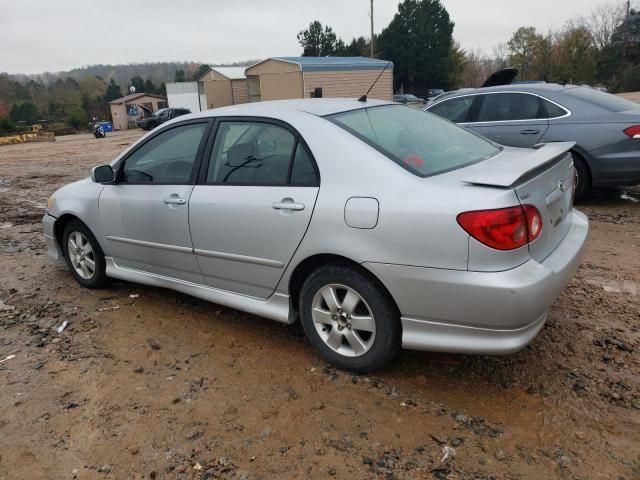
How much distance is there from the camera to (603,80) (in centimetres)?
5081

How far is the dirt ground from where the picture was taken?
2404 mm

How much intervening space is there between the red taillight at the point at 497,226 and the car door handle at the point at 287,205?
0.95m

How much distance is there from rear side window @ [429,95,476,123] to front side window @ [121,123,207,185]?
436 centimetres

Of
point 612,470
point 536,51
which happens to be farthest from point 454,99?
point 536,51

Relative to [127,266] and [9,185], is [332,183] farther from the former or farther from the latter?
[9,185]

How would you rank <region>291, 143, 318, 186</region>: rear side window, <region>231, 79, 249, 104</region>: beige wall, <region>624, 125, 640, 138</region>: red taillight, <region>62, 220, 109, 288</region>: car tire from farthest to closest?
1. <region>231, 79, 249, 104</region>: beige wall
2. <region>624, 125, 640, 138</region>: red taillight
3. <region>62, 220, 109, 288</region>: car tire
4. <region>291, 143, 318, 186</region>: rear side window

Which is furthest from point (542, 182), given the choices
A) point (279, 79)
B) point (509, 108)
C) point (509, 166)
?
point (279, 79)

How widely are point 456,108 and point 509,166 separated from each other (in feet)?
15.8

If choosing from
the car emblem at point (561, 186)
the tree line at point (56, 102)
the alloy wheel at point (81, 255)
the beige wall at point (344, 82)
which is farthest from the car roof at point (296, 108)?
the tree line at point (56, 102)

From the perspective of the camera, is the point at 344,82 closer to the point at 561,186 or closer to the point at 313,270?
the point at 561,186

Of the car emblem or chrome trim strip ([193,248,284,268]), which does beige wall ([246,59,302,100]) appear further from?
the car emblem

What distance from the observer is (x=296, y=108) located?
3.37 meters

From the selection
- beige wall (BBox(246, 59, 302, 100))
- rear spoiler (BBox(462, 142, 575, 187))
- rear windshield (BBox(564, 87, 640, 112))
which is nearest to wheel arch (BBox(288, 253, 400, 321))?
rear spoiler (BBox(462, 142, 575, 187))

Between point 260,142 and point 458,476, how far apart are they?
226cm
